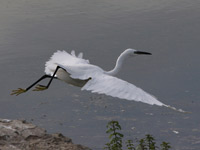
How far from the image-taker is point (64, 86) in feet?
25.0

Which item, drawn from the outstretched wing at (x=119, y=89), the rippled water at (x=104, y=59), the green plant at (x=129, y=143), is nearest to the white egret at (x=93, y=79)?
the outstretched wing at (x=119, y=89)

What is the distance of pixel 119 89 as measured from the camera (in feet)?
16.6

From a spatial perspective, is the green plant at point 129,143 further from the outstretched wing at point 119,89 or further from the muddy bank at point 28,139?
the muddy bank at point 28,139

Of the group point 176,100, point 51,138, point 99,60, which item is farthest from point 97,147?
point 99,60

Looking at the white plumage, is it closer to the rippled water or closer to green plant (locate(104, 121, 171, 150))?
green plant (locate(104, 121, 171, 150))

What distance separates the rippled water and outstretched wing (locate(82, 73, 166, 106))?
88cm

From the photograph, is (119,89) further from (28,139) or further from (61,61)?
(61,61)

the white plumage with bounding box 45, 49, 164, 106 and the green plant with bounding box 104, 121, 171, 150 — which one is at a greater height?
the white plumage with bounding box 45, 49, 164, 106

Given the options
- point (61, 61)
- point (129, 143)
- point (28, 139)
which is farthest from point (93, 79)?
point (61, 61)

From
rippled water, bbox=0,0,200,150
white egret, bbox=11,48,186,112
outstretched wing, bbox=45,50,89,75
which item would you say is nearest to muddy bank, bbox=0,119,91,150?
rippled water, bbox=0,0,200,150

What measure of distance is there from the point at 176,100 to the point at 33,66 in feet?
8.55

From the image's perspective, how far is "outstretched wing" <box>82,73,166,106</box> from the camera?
15.8 feet

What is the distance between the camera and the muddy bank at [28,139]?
5.25 meters

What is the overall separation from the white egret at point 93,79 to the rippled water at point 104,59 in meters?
0.53
